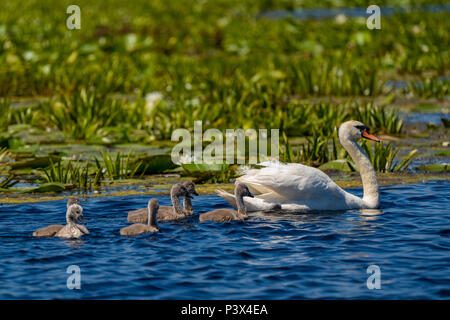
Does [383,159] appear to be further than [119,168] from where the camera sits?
Yes

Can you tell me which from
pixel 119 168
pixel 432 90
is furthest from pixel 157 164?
pixel 432 90

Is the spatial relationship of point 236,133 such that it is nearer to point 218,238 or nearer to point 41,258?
point 218,238

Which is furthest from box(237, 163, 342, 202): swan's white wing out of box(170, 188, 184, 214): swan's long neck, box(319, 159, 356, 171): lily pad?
box(319, 159, 356, 171): lily pad

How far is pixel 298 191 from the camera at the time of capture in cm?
805

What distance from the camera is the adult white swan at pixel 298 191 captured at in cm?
801

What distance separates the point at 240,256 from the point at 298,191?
173 centimetres

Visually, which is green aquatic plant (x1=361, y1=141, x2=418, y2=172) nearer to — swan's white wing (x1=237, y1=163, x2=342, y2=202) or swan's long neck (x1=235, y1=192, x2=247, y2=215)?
swan's white wing (x1=237, y1=163, x2=342, y2=202)

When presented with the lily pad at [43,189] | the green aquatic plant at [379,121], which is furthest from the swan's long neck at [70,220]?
the green aquatic plant at [379,121]

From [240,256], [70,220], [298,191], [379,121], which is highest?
[379,121]

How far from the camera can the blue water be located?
569cm

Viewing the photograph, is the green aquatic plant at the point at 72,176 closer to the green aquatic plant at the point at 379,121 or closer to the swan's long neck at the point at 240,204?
the swan's long neck at the point at 240,204

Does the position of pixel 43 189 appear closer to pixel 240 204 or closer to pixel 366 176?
pixel 240 204
